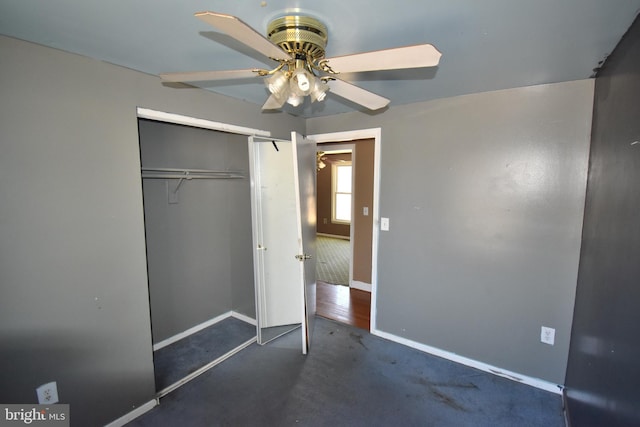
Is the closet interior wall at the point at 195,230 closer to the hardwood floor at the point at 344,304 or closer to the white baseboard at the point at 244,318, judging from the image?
the white baseboard at the point at 244,318

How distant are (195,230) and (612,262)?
121 inches

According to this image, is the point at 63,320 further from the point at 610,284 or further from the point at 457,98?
the point at 457,98

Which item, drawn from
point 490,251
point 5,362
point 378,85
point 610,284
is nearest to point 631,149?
point 610,284

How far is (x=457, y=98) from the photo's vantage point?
221cm

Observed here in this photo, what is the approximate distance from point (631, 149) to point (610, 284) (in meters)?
0.62

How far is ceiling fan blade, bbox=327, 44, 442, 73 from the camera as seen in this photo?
0.94 m

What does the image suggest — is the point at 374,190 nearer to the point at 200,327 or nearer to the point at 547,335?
the point at 547,335

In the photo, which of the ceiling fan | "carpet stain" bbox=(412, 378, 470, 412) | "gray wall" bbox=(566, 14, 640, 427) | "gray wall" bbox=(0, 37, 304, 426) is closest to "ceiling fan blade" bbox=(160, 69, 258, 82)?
the ceiling fan

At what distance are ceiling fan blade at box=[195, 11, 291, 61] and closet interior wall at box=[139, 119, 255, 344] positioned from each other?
1872 millimetres

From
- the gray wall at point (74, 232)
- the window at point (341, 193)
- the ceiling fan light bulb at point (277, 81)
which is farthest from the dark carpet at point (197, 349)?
the window at point (341, 193)

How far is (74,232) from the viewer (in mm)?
1540

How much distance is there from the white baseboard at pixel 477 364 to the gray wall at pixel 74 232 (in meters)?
2.09

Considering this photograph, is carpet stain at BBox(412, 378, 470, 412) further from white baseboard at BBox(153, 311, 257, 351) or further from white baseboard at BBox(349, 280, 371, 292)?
Result: white baseboard at BBox(349, 280, 371, 292)

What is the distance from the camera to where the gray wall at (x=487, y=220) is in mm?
1907
